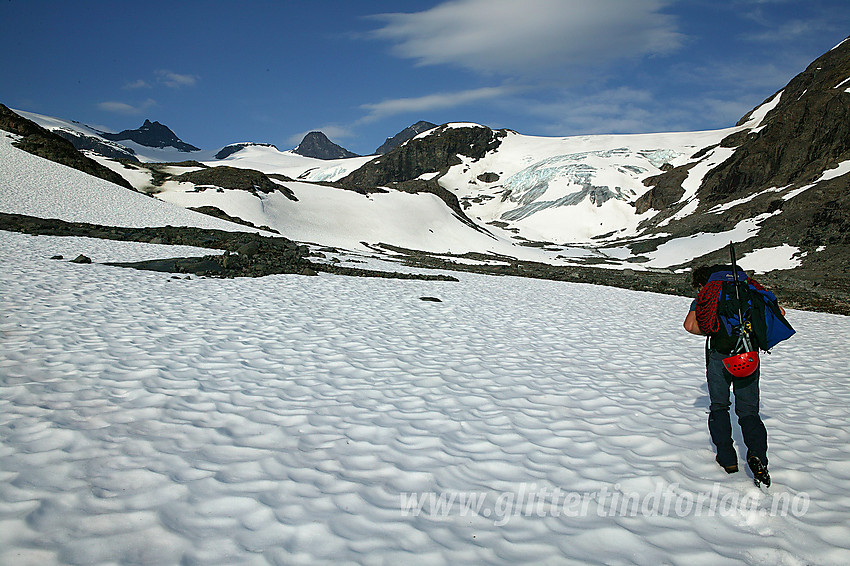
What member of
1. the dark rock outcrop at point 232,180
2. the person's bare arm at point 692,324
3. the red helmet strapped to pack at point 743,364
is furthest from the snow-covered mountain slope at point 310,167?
the red helmet strapped to pack at point 743,364

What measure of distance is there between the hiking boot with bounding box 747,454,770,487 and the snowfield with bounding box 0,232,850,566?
11 centimetres

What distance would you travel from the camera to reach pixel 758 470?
4285mm

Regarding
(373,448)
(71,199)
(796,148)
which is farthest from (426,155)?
(373,448)

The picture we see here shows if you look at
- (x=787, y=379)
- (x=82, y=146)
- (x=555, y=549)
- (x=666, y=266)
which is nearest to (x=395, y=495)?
(x=555, y=549)

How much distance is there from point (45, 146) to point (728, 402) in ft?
156

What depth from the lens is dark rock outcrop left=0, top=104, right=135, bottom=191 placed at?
3580cm

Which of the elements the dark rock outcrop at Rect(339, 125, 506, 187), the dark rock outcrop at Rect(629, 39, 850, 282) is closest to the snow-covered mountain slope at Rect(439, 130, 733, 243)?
the dark rock outcrop at Rect(339, 125, 506, 187)

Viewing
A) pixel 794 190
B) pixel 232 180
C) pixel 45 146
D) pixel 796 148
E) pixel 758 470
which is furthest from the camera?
pixel 796 148

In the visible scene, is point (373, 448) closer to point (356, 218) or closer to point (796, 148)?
point (356, 218)

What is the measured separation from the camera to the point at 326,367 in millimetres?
7379

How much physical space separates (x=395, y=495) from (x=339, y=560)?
0.92 meters

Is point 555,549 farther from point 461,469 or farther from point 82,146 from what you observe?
point 82,146

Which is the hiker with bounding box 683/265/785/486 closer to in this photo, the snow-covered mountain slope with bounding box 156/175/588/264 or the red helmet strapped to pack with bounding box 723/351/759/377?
the red helmet strapped to pack with bounding box 723/351/759/377

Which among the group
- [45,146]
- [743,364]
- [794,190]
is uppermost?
[794,190]
